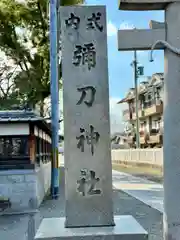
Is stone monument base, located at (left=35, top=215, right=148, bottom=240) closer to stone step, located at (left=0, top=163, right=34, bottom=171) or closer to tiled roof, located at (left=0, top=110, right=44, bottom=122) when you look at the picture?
tiled roof, located at (left=0, top=110, right=44, bottom=122)

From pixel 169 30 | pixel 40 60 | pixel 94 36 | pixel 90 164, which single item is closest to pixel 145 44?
pixel 169 30

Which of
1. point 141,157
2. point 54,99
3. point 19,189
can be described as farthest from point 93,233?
point 141,157

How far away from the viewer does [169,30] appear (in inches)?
176

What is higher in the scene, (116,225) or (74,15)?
(74,15)

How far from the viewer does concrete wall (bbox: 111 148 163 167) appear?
3053 cm

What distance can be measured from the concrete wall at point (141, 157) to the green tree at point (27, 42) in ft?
36.9

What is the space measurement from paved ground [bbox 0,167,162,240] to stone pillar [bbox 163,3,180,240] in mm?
3675

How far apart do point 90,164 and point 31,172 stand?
770 centimetres

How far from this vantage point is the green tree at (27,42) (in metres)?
22.1

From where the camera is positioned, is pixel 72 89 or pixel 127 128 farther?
pixel 127 128

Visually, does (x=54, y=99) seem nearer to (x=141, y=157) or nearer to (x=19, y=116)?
(x=19, y=116)

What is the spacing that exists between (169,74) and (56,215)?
295 inches

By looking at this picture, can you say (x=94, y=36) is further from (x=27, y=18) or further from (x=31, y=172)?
(x=27, y=18)

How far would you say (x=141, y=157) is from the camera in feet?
117
